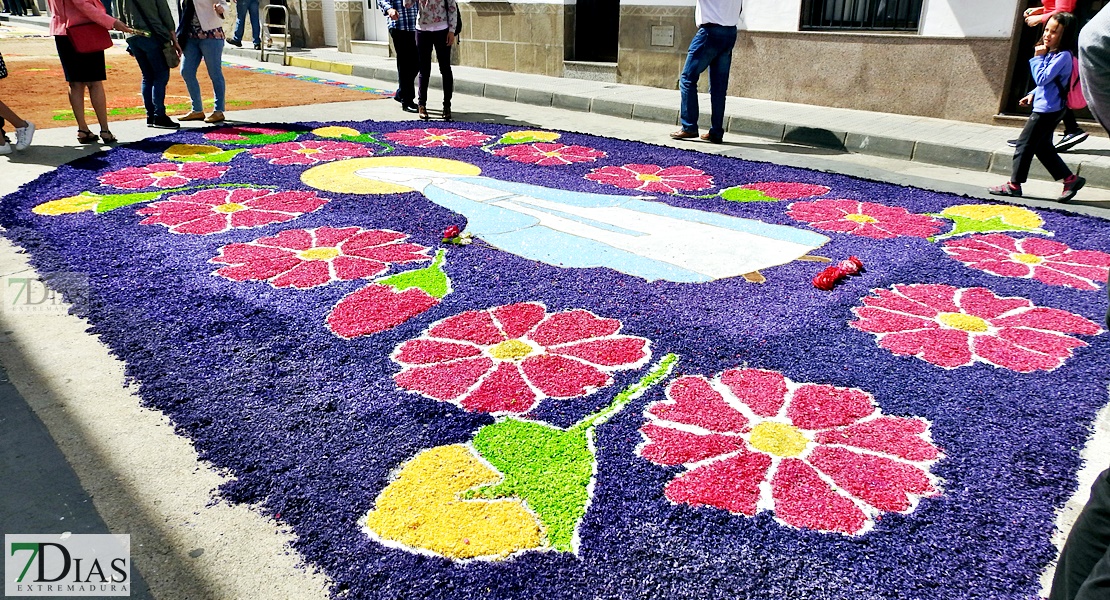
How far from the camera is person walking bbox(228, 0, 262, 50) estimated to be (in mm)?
→ 17375

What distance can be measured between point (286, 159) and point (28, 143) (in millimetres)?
2125

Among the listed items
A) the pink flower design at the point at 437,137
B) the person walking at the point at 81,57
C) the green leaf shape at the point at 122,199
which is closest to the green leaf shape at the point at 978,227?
the pink flower design at the point at 437,137

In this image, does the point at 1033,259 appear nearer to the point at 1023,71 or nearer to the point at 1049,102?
the point at 1049,102

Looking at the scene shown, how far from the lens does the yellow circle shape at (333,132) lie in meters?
7.17

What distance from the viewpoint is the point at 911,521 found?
76.9 inches

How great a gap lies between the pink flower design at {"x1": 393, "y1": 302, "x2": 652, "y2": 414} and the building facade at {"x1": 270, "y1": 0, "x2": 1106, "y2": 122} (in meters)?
6.49

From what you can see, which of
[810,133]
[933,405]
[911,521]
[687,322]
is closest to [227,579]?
[911,521]

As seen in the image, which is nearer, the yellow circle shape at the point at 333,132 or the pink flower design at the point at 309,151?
the pink flower design at the point at 309,151

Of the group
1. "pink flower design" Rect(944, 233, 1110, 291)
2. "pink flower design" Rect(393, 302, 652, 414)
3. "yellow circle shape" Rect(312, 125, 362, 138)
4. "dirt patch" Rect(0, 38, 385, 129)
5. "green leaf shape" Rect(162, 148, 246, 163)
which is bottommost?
"pink flower design" Rect(393, 302, 652, 414)

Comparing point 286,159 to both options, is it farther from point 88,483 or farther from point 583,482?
point 583,482

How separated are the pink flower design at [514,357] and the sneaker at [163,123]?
565 centimetres

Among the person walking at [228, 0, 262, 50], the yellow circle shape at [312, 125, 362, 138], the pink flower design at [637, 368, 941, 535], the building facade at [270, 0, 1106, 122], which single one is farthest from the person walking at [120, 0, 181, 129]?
the person walking at [228, 0, 262, 50]

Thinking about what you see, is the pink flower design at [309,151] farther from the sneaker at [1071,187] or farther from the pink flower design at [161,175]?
the sneaker at [1071,187]

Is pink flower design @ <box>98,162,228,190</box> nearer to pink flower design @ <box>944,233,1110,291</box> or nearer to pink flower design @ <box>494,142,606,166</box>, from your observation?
pink flower design @ <box>494,142,606,166</box>
